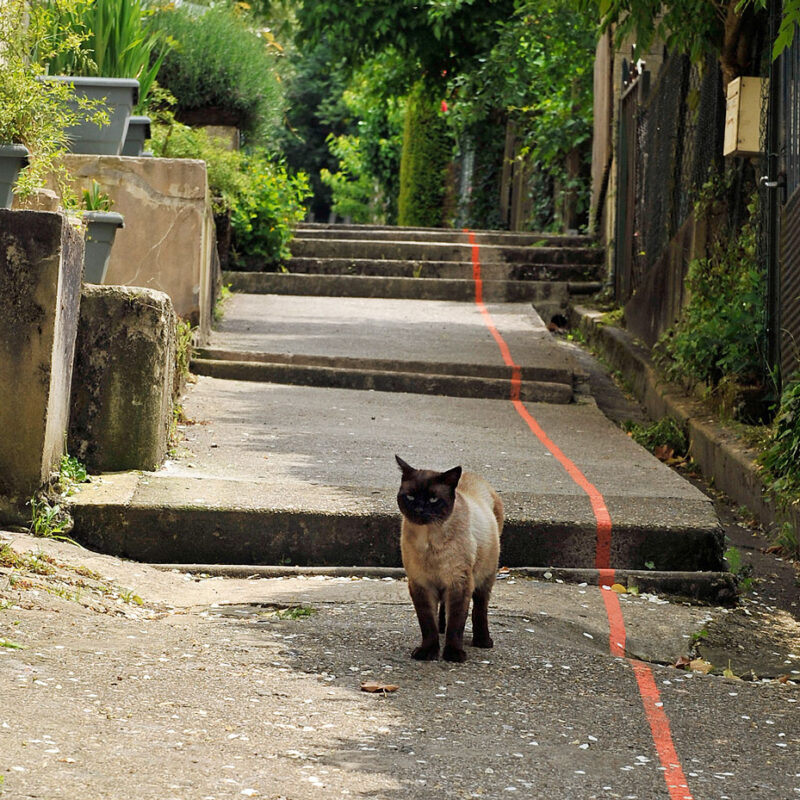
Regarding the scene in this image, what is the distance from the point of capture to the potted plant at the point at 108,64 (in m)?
8.25

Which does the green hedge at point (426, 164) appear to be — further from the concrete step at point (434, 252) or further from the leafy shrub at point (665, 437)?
the leafy shrub at point (665, 437)

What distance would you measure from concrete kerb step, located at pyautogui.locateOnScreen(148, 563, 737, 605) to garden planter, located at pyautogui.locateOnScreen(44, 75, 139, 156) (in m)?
3.61

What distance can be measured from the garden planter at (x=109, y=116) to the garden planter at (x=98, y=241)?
932 millimetres

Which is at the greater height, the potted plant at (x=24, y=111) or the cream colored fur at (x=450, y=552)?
the potted plant at (x=24, y=111)

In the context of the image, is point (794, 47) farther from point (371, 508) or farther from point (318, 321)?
point (318, 321)

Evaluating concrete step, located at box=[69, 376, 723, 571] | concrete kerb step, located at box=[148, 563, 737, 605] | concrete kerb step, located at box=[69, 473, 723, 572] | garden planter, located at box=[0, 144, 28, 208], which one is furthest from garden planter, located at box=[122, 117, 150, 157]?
concrete kerb step, located at box=[148, 563, 737, 605]

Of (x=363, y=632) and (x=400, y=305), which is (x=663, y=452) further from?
(x=400, y=305)

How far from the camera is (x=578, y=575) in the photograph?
5.73m

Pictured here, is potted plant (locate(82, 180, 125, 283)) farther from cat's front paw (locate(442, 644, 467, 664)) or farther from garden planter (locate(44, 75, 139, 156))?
cat's front paw (locate(442, 644, 467, 664))

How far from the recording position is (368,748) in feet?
11.1

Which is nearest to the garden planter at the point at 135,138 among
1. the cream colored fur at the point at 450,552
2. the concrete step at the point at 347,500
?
the concrete step at the point at 347,500

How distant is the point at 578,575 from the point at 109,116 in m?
4.71

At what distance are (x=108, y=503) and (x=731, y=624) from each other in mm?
2758

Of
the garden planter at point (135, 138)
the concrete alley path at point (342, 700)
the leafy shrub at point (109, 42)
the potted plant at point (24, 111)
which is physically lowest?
the concrete alley path at point (342, 700)
